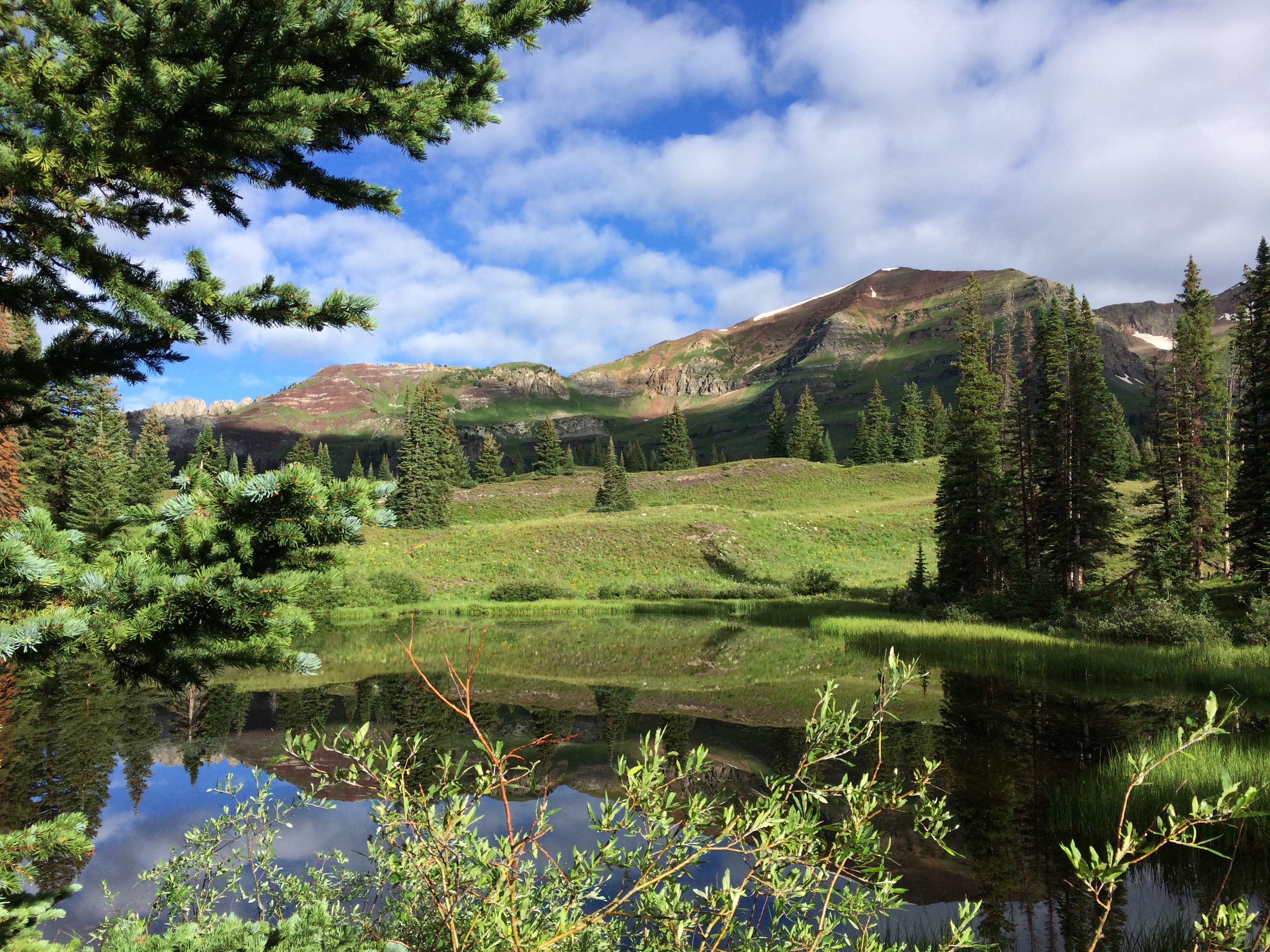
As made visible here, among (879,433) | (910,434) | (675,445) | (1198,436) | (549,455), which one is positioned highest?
(675,445)

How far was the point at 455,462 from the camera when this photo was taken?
81938 millimetres

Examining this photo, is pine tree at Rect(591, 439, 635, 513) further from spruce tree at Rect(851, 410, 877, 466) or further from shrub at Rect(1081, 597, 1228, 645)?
shrub at Rect(1081, 597, 1228, 645)

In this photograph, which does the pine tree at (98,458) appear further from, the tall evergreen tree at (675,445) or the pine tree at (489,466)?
the tall evergreen tree at (675,445)

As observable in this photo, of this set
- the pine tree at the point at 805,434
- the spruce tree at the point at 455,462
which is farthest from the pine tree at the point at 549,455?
the pine tree at the point at 805,434

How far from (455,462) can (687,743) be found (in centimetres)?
7341

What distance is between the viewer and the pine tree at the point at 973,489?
32.7 meters

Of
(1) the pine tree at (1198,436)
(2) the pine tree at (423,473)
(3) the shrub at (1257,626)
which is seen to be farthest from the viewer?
(2) the pine tree at (423,473)

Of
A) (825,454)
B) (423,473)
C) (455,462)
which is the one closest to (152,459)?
(455,462)

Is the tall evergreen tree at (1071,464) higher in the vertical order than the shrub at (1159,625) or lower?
higher

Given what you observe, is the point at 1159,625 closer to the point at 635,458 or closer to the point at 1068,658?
the point at 1068,658

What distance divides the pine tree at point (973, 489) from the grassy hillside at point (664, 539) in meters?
9.99

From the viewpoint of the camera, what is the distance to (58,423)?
415 centimetres

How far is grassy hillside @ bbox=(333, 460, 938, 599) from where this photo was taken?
46031mm

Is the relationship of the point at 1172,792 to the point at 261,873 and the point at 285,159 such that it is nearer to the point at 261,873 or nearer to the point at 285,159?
the point at 261,873
